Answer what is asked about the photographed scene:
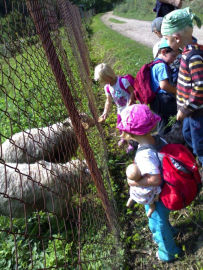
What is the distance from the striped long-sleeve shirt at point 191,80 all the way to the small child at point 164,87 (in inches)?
25.6

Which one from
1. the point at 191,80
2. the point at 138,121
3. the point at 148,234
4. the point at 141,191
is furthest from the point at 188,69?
the point at 148,234

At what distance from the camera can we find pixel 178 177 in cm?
194

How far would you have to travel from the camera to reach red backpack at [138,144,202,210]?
1942 millimetres

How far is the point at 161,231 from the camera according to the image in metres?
2.34

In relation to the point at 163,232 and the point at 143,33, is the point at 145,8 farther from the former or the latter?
the point at 163,232

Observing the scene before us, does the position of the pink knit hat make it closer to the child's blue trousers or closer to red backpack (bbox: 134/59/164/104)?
the child's blue trousers

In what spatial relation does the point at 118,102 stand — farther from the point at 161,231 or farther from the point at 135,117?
the point at 161,231

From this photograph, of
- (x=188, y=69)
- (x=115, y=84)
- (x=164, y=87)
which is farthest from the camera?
(x=115, y=84)

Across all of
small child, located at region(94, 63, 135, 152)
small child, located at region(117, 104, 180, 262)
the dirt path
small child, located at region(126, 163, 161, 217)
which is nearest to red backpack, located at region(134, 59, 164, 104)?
small child, located at region(94, 63, 135, 152)

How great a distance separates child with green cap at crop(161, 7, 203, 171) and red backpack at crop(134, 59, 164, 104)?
761 millimetres

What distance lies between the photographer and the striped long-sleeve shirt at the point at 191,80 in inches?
84.9

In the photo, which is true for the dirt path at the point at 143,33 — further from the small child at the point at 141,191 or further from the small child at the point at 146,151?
the small child at the point at 141,191

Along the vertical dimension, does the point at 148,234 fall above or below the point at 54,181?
below

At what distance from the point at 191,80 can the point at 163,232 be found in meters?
1.41
